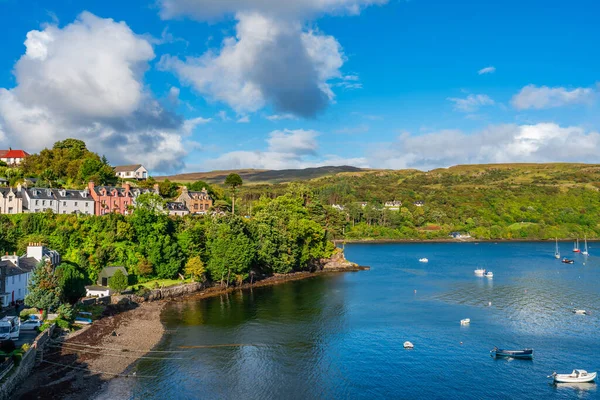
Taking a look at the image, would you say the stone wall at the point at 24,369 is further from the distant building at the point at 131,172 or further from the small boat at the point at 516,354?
the distant building at the point at 131,172

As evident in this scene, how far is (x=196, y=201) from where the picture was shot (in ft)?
349

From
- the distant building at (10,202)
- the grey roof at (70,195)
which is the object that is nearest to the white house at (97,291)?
the distant building at (10,202)

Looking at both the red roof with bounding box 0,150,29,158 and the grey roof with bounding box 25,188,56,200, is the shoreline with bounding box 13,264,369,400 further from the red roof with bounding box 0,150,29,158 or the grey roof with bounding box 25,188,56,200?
the red roof with bounding box 0,150,29,158

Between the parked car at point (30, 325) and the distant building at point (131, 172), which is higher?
the distant building at point (131, 172)

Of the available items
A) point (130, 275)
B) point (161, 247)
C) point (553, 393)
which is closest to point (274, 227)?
point (161, 247)

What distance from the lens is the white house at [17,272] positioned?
163 feet

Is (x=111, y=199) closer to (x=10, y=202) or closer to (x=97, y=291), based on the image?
(x=10, y=202)

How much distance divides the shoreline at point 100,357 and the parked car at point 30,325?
9.64 ft

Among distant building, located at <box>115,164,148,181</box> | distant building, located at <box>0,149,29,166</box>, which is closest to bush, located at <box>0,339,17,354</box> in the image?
distant building, located at <box>115,164,148,181</box>

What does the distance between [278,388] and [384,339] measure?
662 inches

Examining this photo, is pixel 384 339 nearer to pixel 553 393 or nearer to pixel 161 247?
pixel 553 393

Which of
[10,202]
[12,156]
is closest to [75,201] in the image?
[10,202]

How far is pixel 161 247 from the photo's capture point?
71.3 meters

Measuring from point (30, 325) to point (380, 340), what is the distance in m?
35.4
